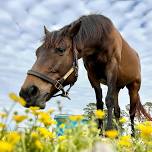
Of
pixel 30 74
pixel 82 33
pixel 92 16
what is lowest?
pixel 30 74

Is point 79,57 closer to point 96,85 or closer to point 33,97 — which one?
point 96,85

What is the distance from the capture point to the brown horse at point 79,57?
204 inches

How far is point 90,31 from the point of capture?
6.41m

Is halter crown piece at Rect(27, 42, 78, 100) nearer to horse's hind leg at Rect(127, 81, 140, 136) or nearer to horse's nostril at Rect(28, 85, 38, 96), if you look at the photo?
horse's nostril at Rect(28, 85, 38, 96)

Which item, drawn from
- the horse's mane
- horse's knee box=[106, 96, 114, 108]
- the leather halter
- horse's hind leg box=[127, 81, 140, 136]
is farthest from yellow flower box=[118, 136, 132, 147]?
horse's hind leg box=[127, 81, 140, 136]

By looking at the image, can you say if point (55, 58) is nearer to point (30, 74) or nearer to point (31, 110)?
point (30, 74)

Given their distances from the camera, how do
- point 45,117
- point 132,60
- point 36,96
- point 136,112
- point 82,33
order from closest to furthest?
point 45,117 < point 36,96 < point 82,33 < point 132,60 < point 136,112

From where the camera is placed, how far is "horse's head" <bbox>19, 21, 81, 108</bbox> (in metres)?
4.95

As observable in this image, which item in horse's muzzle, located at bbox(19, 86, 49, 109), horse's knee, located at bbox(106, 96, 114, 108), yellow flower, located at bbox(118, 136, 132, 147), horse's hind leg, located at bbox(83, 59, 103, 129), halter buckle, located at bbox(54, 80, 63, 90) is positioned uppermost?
horse's hind leg, located at bbox(83, 59, 103, 129)

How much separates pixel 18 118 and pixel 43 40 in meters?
4.25

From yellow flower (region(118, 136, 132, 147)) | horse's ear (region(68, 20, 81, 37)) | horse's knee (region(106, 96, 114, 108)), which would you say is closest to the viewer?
yellow flower (region(118, 136, 132, 147))

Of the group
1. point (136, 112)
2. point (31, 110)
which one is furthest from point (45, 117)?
point (136, 112)

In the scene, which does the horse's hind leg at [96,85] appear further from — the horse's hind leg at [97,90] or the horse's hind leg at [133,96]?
the horse's hind leg at [133,96]

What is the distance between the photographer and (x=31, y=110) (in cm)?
192
